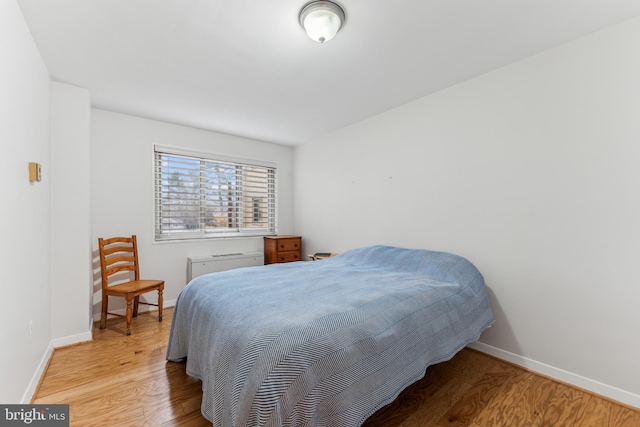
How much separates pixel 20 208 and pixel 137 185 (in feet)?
Answer: 5.74

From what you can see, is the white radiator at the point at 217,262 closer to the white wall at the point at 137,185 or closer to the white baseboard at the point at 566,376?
the white wall at the point at 137,185

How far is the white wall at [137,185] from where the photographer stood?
10.1ft

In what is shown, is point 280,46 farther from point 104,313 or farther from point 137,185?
point 104,313

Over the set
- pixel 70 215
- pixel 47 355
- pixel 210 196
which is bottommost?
pixel 47 355

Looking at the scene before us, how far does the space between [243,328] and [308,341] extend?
0.35m

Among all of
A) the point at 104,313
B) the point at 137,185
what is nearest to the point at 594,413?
the point at 104,313

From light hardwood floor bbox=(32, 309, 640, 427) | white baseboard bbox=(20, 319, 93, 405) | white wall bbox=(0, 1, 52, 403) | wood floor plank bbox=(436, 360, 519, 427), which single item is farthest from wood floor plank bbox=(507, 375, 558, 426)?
white baseboard bbox=(20, 319, 93, 405)

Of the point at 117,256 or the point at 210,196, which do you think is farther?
the point at 210,196

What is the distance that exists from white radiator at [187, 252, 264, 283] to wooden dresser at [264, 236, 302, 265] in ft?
0.61

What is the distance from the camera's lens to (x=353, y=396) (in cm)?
Answer: 117

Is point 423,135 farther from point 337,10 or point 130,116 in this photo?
point 130,116

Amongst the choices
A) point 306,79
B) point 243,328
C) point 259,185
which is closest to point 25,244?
point 243,328

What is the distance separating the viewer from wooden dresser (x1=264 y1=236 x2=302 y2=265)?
161 inches

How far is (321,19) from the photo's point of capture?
5.24ft
